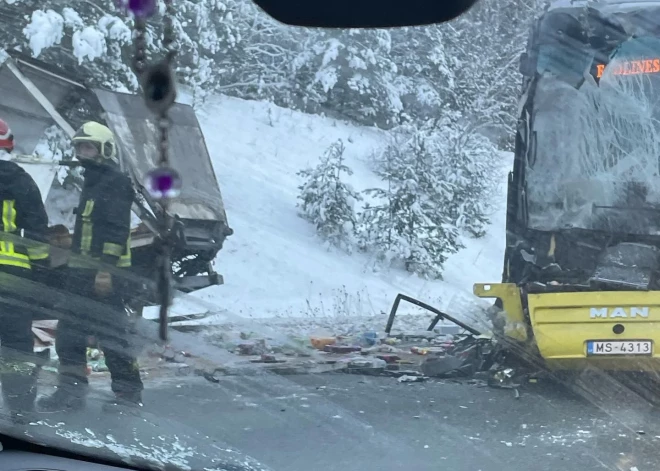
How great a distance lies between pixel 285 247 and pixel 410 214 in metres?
0.43

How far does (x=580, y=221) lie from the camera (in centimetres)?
302

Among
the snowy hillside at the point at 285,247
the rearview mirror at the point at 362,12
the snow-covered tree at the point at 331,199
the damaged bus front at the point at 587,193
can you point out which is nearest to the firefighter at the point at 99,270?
the snowy hillside at the point at 285,247

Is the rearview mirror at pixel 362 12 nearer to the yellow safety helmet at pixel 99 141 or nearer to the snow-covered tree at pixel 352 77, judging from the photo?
the snow-covered tree at pixel 352 77

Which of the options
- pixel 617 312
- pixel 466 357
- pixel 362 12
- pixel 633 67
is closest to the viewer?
pixel 362 12

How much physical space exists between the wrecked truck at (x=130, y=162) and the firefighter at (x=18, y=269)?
0.05 metres

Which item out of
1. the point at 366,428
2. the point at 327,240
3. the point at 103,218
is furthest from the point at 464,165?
the point at 103,218

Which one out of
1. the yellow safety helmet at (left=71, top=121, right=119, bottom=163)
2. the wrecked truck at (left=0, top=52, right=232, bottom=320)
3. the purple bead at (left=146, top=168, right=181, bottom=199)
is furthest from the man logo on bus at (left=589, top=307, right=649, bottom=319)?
the yellow safety helmet at (left=71, top=121, right=119, bottom=163)

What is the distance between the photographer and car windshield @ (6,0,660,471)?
296 centimetres

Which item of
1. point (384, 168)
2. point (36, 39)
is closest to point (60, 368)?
point (36, 39)

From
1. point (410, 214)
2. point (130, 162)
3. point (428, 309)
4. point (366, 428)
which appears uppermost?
point (130, 162)

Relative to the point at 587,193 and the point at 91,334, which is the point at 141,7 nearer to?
the point at 91,334

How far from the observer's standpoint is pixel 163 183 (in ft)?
9.87

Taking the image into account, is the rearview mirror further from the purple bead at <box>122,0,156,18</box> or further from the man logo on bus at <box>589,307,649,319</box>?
the man logo on bus at <box>589,307,649,319</box>

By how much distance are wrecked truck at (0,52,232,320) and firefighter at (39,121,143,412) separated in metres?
0.04
